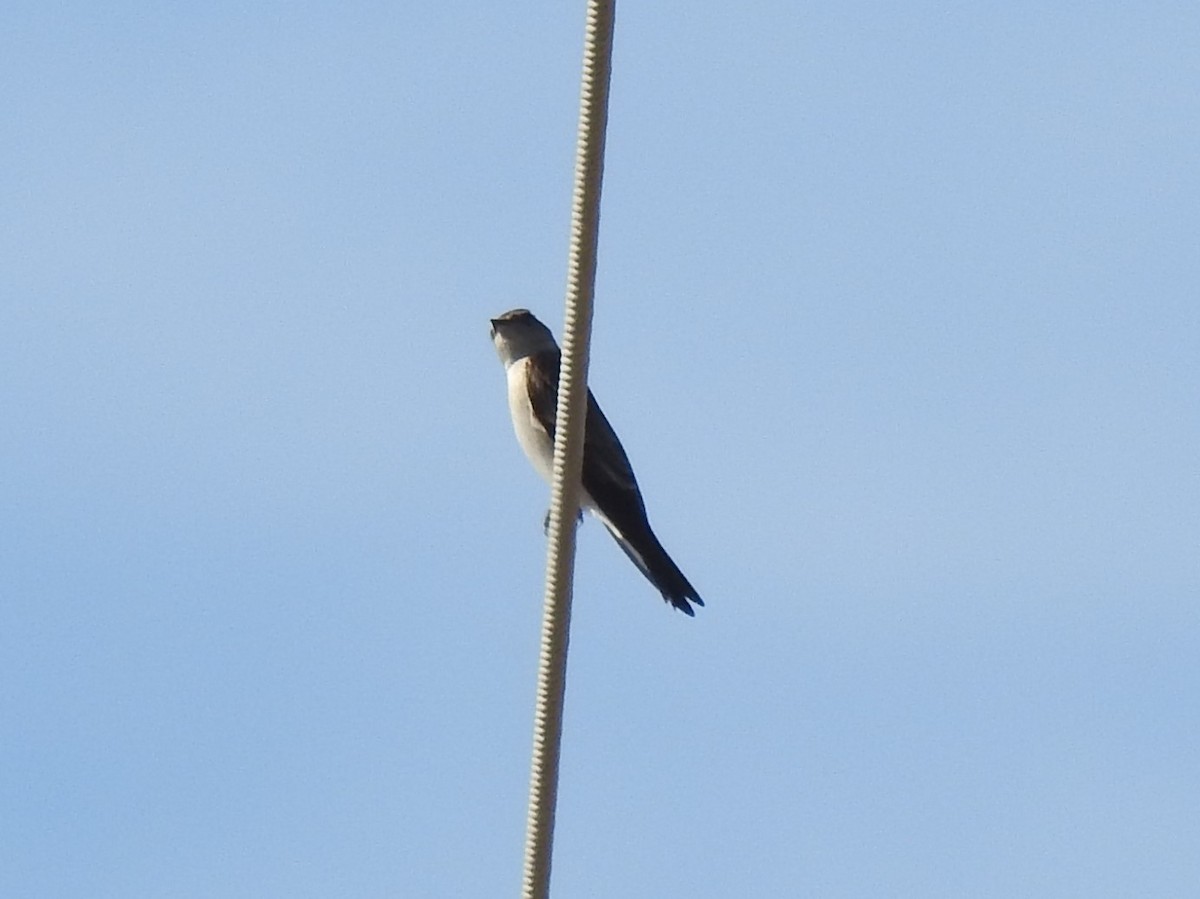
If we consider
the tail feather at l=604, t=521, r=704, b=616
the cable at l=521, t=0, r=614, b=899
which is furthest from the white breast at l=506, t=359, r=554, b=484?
the cable at l=521, t=0, r=614, b=899

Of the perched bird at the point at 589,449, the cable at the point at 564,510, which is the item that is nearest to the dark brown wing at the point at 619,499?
the perched bird at the point at 589,449

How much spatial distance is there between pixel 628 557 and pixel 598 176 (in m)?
3.66

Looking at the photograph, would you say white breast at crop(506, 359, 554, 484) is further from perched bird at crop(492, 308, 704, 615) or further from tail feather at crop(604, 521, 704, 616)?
tail feather at crop(604, 521, 704, 616)

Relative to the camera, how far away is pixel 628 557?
27.9 feet

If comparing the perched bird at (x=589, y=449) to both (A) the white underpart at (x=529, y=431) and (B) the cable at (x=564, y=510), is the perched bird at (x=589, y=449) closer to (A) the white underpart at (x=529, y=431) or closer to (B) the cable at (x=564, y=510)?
(A) the white underpart at (x=529, y=431)

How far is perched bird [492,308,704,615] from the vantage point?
27.3ft

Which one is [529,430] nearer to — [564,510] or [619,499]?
[619,499]

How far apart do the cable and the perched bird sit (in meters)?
2.39

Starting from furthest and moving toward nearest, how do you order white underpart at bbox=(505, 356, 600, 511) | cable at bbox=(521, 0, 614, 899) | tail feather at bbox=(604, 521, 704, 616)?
white underpart at bbox=(505, 356, 600, 511)
tail feather at bbox=(604, 521, 704, 616)
cable at bbox=(521, 0, 614, 899)

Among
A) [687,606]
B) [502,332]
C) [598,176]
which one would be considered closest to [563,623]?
[598,176]

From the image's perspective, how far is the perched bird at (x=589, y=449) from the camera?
8320 millimetres

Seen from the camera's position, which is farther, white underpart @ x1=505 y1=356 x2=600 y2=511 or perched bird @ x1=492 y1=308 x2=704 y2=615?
white underpart @ x1=505 y1=356 x2=600 y2=511

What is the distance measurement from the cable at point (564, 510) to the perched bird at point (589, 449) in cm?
239

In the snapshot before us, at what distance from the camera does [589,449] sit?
29.1 ft
